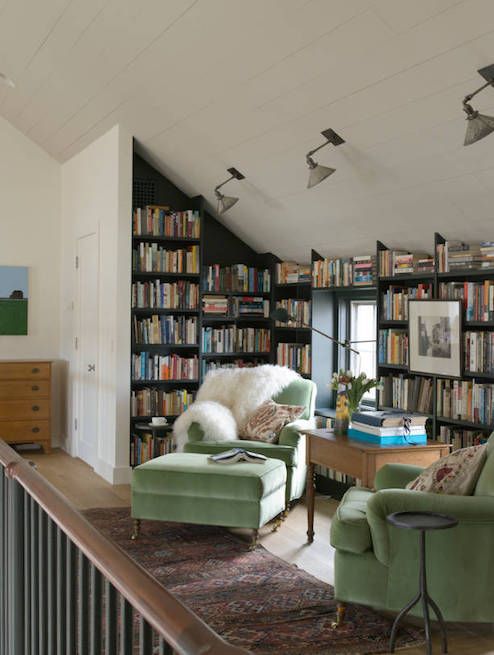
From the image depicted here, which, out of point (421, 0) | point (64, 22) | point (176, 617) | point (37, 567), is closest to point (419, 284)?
point (421, 0)

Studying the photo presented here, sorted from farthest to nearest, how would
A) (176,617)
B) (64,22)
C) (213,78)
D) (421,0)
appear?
(64,22) → (213,78) → (421,0) → (176,617)

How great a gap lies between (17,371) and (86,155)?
82.9 inches

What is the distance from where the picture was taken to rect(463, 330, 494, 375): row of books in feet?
15.6

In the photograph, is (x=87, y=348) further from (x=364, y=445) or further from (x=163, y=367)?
(x=364, y=445)

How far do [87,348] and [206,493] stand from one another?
9.31 ft

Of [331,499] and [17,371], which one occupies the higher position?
[17,371]

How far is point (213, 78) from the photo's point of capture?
16.1 feet

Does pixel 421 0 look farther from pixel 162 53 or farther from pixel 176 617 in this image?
pixel 176 617

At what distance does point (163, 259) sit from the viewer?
6711 millimetres

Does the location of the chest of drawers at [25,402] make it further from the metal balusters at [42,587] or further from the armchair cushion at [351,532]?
the metal balusters at [42,587]

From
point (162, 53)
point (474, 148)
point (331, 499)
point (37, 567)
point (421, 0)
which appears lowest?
point (331, 499)

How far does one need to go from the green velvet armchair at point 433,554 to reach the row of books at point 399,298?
6.29ft

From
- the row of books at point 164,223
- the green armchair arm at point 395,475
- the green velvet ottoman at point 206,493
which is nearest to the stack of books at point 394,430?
the green armchair arm at point 395,475

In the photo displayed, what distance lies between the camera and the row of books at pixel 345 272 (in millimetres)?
5832
